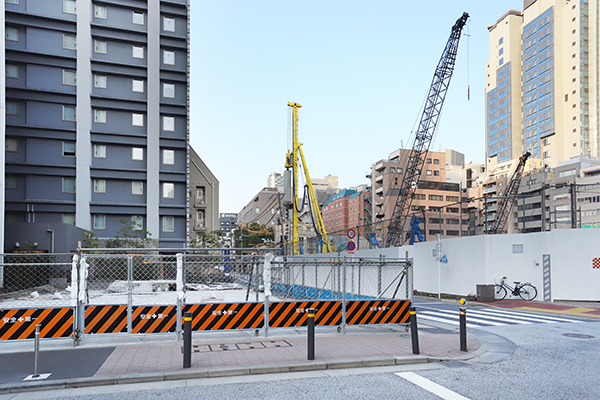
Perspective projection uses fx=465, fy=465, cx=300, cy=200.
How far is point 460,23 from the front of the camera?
58.1 metres

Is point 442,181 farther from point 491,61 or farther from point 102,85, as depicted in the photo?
point 102,85

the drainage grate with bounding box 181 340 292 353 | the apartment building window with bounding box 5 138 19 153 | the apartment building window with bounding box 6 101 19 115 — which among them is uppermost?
the apartment building window with bounding box 6 101 19 115

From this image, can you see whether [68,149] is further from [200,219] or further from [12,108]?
[200,219]

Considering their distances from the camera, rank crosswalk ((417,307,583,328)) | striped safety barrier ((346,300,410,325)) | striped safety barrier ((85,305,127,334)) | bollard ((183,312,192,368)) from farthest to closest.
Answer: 1. crosswalk ((417,307,583,328))
2. striped safety barrier ((346,300,410,325))
3. striped safety barrier ((85,305,127,334))
4. bollard ((183,312,192,368))

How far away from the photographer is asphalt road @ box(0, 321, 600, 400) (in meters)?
7.21

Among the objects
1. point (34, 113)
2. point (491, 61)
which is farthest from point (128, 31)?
point (491, 61)

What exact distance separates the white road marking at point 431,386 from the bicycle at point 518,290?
1621cm

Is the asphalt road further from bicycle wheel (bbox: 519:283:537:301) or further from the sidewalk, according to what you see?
bicycle wheel (bbox: 519:283:537:301)

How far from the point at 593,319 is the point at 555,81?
405ft

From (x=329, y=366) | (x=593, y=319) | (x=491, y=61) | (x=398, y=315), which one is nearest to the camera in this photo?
(x=329, y=366)

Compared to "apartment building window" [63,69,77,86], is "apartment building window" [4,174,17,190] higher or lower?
lower

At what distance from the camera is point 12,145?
39.7 meters

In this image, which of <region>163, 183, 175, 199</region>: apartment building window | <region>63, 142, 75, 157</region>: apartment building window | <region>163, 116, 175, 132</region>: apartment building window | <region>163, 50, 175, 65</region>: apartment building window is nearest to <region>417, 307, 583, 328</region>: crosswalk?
<region>163, 183, 175, 199</region>: apartment building window

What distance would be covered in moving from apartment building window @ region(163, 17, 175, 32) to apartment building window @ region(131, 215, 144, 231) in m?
17.8
